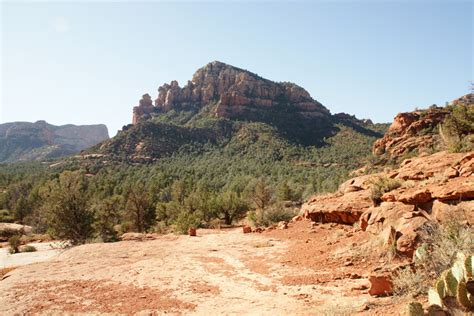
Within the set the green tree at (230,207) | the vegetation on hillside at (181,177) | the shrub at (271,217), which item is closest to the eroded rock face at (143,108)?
the vegetation on hillside at (181,177)

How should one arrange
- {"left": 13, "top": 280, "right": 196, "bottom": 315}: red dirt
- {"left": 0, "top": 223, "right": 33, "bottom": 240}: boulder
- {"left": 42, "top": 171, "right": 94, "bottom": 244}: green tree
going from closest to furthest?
{"left": 13, "top": 280, "right": 196, "bottom": 315}: red dirt
{"left": 42, "top": 171, "right": 94, "bottom": 244}: green tree
{"left": 0, "top": 223, "right": 33, "bottom": 240}: boulder

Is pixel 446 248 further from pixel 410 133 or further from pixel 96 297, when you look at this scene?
pixel 410 133

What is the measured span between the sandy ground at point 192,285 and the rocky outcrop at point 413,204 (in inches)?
81.7

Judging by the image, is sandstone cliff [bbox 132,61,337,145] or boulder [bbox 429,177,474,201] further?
sandstone cliff [bbox 132,61,337,145]

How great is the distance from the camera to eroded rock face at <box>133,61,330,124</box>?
Answer: 108750 mm

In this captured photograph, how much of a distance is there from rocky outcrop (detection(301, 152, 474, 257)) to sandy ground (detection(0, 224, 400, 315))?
2.08 m

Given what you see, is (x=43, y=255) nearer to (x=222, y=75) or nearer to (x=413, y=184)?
(x=413, y=184)

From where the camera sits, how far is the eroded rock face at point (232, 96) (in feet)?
357

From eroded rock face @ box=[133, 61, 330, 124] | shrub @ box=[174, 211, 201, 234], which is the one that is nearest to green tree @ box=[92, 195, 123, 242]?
shrub @ box=[174, 211, 201, 234]

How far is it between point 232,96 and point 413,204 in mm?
100716

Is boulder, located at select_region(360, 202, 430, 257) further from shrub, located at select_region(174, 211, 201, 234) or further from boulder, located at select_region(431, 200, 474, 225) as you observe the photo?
shrub, located at select_region(174, 211, 201, 234)

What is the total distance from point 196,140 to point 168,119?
2477 cm

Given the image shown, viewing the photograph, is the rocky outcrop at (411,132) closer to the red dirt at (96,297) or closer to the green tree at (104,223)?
the green tree at (104,223)

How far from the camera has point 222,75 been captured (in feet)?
415
